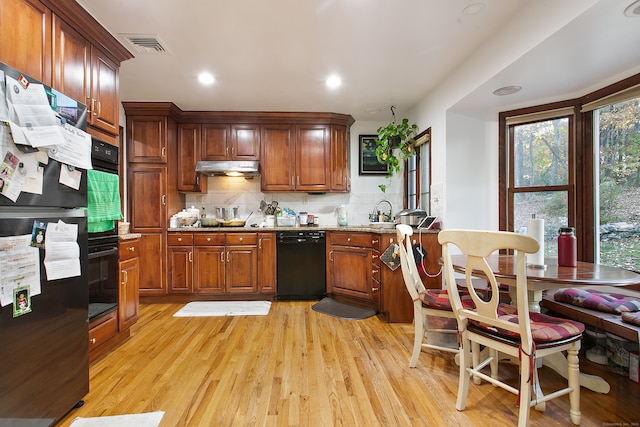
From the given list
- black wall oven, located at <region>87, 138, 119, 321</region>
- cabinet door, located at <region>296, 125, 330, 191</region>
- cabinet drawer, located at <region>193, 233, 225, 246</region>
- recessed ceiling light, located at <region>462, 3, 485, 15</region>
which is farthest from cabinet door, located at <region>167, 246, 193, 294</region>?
recessed ceiling light, located at <region>462, 3, 485, 15</region>

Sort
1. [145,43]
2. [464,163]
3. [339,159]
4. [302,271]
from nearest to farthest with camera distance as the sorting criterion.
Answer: [145,43] → [464,163] → [302,271] → [339,159]

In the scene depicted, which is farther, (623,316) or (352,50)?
(352,50)

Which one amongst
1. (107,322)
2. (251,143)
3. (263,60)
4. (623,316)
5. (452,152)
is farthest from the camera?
(251,143)

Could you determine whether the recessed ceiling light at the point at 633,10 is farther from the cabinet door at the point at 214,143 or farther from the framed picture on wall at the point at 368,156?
the cabinet door at the point at 214,143

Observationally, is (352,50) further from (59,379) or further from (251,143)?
(59,379)

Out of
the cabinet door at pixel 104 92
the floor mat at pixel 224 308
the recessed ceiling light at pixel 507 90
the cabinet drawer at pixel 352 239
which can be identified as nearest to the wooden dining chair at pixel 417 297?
the cabinet drawer at pixel 352 239

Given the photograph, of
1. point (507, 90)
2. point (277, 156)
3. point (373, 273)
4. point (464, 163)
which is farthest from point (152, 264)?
point (507, 90)

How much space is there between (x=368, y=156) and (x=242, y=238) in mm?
2098

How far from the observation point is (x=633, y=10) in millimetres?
1591

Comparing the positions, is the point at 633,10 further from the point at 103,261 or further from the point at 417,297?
the point at 103,261

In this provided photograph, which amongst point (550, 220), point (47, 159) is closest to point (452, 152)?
point (550, 220)

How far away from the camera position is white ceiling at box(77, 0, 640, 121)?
1965 mm

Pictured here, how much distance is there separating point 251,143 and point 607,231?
150 inches

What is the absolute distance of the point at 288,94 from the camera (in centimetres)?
347
